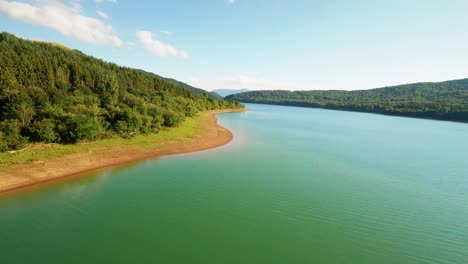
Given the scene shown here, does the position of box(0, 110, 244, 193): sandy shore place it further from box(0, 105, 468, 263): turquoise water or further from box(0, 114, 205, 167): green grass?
box(0, 105, 468, 263): turquoise water

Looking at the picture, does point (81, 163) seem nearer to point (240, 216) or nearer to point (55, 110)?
point (55, 110)

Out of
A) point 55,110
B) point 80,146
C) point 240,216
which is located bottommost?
point 240,216

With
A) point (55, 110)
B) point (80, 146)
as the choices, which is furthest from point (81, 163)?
point (55, 110)

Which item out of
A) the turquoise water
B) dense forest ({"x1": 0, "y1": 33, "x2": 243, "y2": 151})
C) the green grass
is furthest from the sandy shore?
dense forest ({"x1": 0, "y1": 33, "x2": 243, "y2": 151})

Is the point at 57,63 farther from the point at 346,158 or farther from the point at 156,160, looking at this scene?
the point at 346,158

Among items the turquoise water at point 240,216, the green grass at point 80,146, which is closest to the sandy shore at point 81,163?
the green grass at point 80,146

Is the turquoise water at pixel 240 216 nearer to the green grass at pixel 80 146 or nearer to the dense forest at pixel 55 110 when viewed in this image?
the green grass at pixel 80 146
